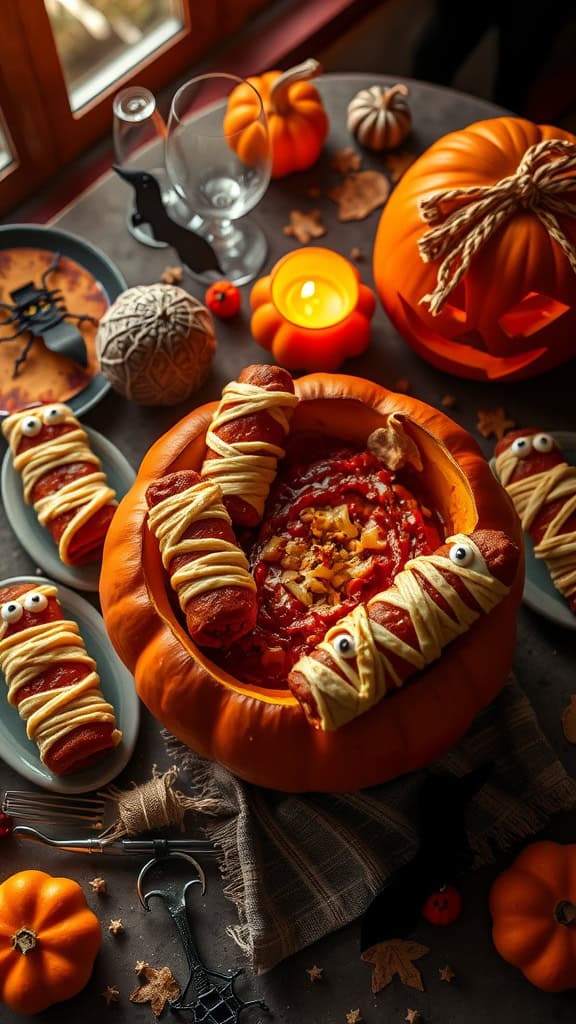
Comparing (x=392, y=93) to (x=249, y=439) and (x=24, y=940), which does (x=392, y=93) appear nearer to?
(x=249, y=439)

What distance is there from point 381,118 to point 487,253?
1.87 feet

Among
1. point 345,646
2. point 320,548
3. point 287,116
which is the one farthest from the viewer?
point 287,116

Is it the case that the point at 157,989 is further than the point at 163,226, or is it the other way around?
the point at 163,226

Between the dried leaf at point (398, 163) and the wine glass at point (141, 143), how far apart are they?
409 mm

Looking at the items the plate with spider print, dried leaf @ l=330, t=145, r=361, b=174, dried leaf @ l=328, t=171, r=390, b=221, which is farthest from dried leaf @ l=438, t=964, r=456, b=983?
dried leaf @ l=330, t=145, r=361, b=174

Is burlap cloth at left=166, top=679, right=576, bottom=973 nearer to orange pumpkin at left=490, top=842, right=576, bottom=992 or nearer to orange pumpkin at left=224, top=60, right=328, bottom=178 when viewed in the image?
orange pumpkin at left=490, top=842, right=576, bottom=992

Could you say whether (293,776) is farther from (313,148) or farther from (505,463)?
(313,148)

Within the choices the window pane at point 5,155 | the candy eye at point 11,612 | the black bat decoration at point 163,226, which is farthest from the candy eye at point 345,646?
the window pane at point 5,155

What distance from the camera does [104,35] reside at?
2.21 m

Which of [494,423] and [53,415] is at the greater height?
[53,415]

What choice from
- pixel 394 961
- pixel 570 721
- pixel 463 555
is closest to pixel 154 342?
pixel 463 555

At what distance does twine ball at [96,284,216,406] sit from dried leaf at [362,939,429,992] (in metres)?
0.93

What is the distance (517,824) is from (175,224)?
1.13 meters

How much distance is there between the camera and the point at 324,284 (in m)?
1.86
